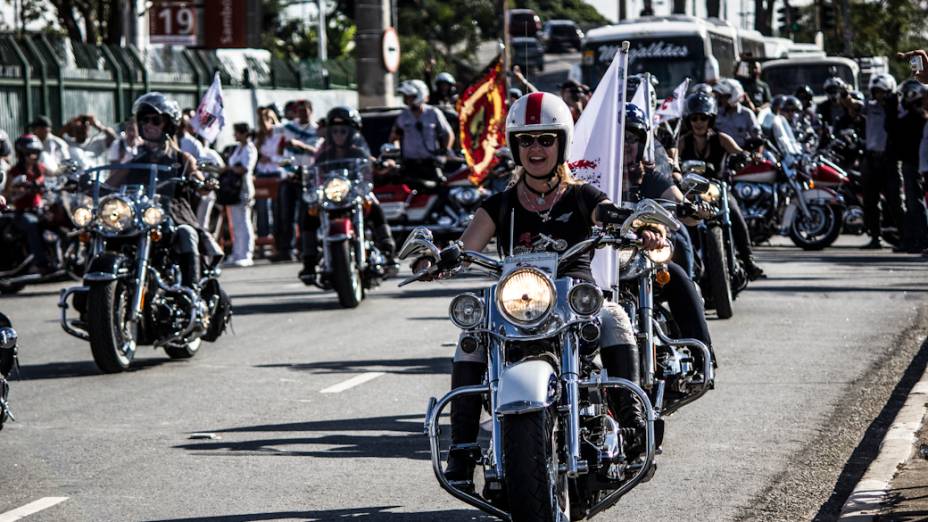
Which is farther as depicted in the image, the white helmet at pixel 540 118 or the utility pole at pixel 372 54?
the utility pole at pixel 372 54

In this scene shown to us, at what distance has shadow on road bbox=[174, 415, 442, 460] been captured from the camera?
911 cm

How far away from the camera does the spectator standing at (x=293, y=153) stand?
75.6 ft

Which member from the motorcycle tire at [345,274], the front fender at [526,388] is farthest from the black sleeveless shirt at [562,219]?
the motorcycle tire at [345,274]

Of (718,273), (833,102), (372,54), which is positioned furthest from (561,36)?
(718,273)

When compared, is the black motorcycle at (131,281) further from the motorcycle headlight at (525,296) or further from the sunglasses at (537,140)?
the motorcycle headlight at (525,296)

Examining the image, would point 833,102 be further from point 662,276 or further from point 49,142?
point 662,276

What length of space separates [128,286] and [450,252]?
603 centimetres

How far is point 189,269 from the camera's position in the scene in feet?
41.8

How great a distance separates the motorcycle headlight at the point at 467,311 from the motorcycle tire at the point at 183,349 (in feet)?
21.8

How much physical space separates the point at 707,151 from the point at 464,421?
7920 millimetres

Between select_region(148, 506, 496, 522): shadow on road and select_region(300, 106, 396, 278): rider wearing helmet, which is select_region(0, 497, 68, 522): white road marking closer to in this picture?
select_region(148, 506, 496, 522): shadow on road

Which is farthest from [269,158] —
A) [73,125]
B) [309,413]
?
[309,413]

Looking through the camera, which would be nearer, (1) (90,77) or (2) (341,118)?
(2) (341,118)

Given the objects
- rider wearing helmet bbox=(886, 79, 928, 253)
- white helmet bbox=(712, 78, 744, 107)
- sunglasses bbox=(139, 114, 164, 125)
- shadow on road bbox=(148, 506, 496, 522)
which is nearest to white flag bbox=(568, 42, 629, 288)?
shadow on road bbox=(148, 506, 496, 522)
